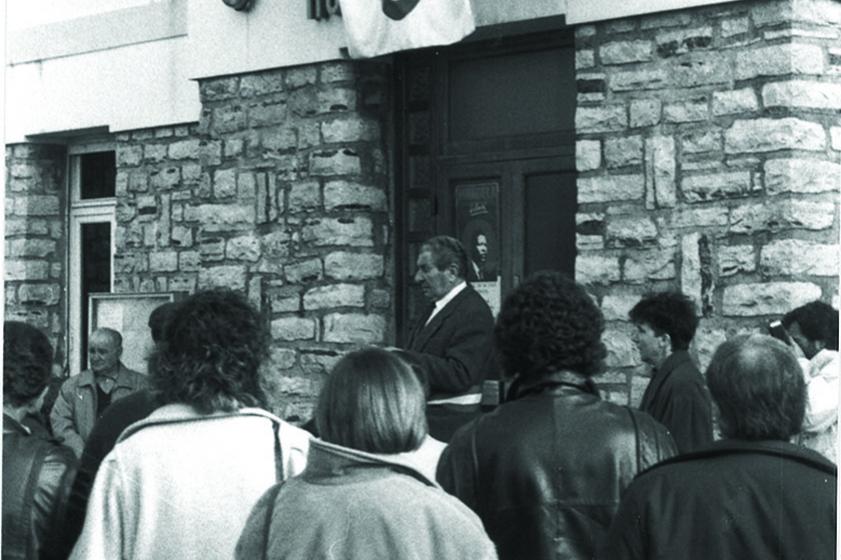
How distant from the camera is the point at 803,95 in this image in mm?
7172

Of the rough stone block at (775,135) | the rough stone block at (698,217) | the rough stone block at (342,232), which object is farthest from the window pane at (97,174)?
the rough stone block at (775,135)

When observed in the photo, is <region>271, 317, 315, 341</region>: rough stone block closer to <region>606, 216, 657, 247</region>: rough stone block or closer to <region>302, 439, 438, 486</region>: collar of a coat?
<region>606, 216, 657, 247</region>: rough stone block

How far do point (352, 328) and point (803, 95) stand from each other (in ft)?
9.81

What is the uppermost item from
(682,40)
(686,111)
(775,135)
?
(682,40)

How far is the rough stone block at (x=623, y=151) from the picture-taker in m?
7.67

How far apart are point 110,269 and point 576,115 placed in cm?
417

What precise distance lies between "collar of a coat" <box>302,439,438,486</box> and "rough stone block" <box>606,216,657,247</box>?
4.41 m

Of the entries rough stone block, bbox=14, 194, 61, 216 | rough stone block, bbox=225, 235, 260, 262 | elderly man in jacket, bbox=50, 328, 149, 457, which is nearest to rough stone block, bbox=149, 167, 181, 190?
rough stone block, bbox=225, 235, 260, 262

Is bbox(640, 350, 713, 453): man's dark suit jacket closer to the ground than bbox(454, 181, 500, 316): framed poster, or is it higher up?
closer to the ground

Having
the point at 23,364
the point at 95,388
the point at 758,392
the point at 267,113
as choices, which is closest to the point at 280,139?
the point at 267,113

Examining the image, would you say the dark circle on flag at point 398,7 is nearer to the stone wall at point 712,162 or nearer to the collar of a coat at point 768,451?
the stone wall at point 712,162

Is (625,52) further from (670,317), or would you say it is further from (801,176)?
(670,317)

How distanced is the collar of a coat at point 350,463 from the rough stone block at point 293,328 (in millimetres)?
5782

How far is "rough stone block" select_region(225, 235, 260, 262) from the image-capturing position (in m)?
9.44
